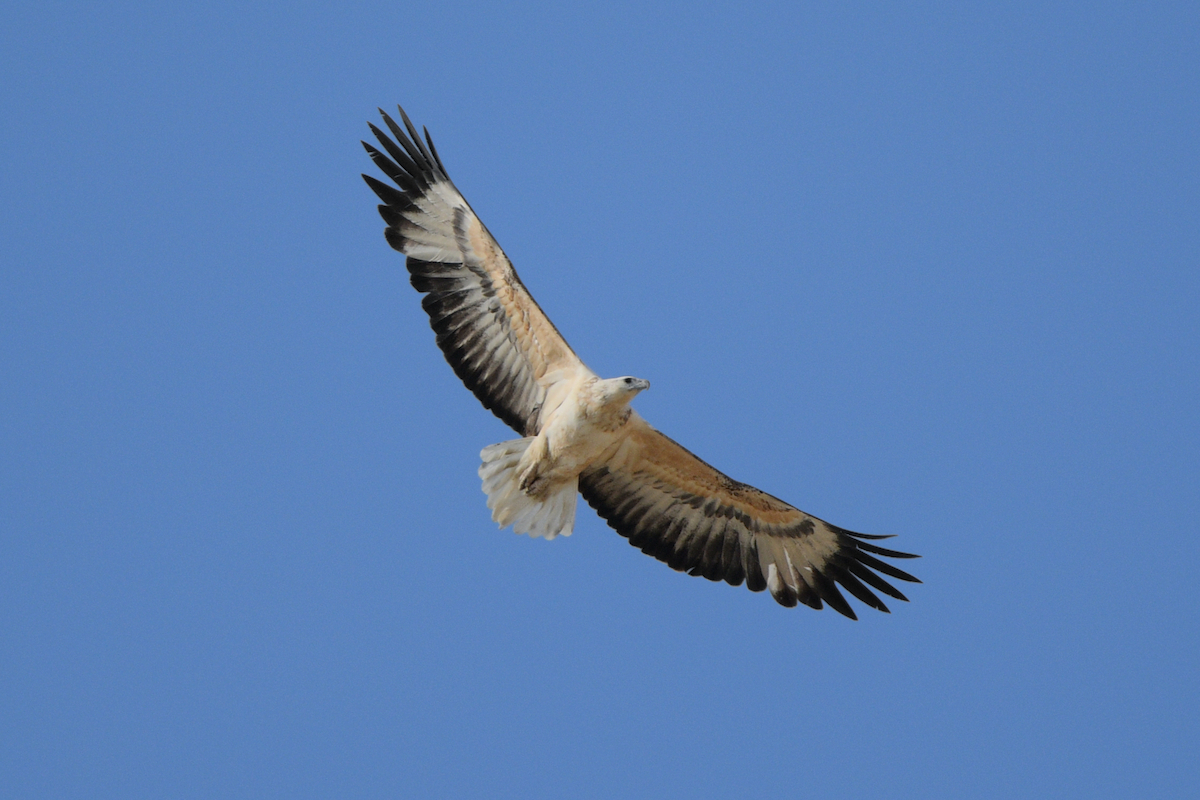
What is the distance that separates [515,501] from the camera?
10031 millimetres

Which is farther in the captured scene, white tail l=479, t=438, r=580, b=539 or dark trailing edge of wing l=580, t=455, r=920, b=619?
dark trailing edge of wing l=580, t=455, r=920, b=619

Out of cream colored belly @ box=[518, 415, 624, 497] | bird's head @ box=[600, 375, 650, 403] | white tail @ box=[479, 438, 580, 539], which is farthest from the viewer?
white tail @ box=[479, 438, 580, 539]

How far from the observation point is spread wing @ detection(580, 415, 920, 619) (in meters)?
10.5

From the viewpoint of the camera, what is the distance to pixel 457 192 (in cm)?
1044

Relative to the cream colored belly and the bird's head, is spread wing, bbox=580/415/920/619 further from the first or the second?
the bird's head

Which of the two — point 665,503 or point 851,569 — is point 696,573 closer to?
point 665,503

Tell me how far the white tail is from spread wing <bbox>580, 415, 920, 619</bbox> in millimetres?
520

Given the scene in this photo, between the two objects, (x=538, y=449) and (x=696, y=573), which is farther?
(x=696, y=573)

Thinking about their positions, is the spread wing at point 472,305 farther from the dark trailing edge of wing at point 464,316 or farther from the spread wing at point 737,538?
the spread wing at point 737,538

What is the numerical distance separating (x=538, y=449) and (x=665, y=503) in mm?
1385

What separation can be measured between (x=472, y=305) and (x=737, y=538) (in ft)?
10.3

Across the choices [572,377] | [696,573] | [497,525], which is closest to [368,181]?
[572,377]

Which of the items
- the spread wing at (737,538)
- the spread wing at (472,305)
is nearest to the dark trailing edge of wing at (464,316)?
the spread wing at (472,305)

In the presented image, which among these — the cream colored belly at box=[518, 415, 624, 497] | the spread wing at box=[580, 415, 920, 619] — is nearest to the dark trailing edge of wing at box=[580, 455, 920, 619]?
the spread wing at box=[580, 415, 920, 619]
